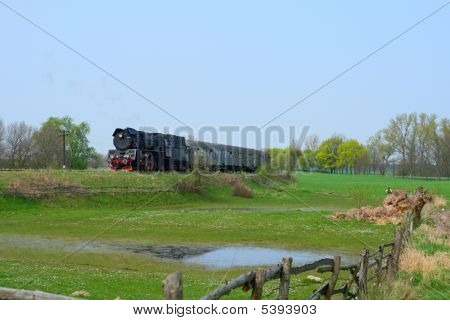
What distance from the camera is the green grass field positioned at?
557 inches

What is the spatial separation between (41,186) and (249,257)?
22.0m

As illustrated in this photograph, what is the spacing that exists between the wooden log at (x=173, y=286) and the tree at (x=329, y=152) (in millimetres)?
114803

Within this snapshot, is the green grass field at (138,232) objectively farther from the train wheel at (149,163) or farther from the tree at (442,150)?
the tree at (442,150)

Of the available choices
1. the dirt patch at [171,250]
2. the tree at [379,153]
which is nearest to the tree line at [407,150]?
the tree at [379,153]

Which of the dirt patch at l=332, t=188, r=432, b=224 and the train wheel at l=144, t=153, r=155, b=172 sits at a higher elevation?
the train wheel at l=144, t=153, r=155, b=172

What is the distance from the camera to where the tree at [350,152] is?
4842 inches

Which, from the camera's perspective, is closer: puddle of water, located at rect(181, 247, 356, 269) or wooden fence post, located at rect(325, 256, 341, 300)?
wooden fence post, located at rect(325, 256, 341, 300)

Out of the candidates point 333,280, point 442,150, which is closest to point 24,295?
point 333,280

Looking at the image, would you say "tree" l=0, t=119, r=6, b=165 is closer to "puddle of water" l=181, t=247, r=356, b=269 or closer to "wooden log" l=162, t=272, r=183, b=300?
"puddle of water" l=181, t=247, r=356, b=269

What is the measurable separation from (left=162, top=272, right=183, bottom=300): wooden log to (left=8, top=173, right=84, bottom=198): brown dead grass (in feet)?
104

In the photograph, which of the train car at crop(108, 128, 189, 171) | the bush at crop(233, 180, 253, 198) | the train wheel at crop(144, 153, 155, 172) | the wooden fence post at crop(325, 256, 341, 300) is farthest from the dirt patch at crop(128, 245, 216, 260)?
the bush at crop(233, 180, 253, 198)

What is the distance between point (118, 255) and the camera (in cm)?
1961

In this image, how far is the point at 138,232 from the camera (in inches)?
1040
